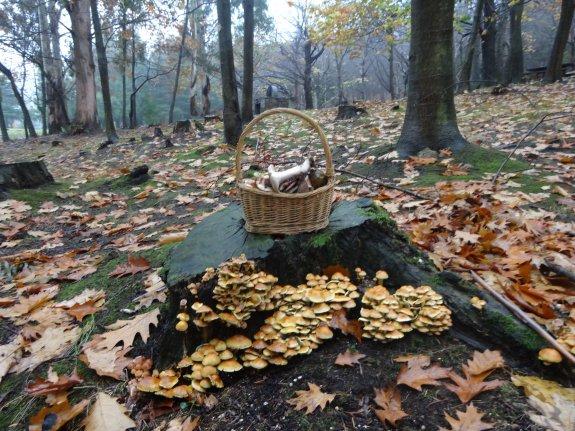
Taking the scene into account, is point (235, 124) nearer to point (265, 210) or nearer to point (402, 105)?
point (402, 105)

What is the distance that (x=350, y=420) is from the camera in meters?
1.52

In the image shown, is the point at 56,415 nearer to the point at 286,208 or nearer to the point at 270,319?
the point at 270,319

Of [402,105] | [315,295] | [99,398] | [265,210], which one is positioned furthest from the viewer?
[402,105]

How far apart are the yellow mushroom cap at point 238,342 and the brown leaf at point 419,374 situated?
706 mm

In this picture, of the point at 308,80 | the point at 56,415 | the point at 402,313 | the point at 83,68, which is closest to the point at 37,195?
the point at 56,415

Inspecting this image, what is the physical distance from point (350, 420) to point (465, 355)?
650 mm

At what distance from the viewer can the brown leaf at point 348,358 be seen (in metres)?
1.77

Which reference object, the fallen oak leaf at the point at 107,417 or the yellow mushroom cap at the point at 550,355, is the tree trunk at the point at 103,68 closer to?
the fallen oak leaf at the point at 107,417

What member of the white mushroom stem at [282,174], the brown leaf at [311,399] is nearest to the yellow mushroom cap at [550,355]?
the brown leaf at [311,399]

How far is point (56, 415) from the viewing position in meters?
1.77

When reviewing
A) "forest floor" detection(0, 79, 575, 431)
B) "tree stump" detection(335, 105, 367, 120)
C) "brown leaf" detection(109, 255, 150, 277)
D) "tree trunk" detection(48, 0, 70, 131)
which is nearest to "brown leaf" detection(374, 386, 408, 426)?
"forest floor" detection(0, 79, 575, 431)

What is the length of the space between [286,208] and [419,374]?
104 centimetres

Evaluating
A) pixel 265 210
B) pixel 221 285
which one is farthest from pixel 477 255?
pixel 221 285

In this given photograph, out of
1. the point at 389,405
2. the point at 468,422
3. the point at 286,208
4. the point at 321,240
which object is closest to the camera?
the point at 468,422
